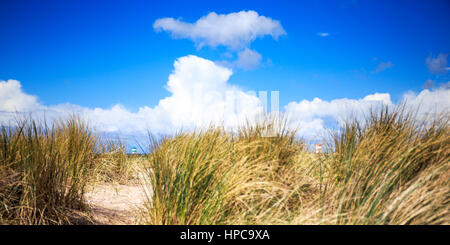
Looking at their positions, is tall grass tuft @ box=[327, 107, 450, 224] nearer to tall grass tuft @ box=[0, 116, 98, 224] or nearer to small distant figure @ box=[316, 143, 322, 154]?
small distant figure @ box=[316, 143, 322, 154]

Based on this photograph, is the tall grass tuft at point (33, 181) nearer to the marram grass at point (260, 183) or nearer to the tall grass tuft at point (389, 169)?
the marram grass at point (260, 183)

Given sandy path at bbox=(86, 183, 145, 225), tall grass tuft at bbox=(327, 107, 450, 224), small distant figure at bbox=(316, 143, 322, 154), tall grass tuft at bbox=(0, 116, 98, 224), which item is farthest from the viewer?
small distant figure at bbox=(316, 143, 322, 154)

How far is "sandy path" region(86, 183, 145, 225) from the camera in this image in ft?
11.5

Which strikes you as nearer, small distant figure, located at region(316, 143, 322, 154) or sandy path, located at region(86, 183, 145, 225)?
sandy path, located at region(86, 183, 145, 225)

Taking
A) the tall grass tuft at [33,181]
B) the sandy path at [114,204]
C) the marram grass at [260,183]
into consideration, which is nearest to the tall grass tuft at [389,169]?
the marram grass at [260,183]

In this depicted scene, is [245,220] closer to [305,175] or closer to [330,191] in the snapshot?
[330,191]

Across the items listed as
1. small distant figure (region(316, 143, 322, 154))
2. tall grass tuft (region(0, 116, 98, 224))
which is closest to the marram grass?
tall grass tuft (region(0, 116, 98, 224))

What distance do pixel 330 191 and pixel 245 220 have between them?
101cm

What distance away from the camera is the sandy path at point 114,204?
3.52 meters
